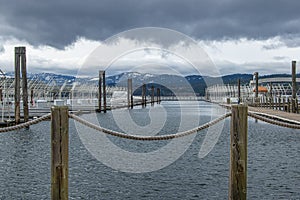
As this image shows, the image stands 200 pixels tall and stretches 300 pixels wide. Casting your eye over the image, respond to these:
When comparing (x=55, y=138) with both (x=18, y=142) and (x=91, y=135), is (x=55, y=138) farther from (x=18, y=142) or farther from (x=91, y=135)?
(x=91, y=135)

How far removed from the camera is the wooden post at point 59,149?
5.70m

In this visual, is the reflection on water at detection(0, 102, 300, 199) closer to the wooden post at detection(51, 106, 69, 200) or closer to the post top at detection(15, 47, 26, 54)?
the wooden post at detection(51, 106, 69, 200)

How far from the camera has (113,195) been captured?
9281mm

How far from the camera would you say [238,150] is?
232 inches

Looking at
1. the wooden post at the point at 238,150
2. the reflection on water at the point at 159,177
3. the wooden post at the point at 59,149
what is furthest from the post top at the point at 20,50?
the wooden post at the point at 238,150

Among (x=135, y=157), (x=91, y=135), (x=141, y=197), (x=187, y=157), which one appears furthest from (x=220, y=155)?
(x=91, y=135)

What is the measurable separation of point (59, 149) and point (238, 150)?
2744 mm

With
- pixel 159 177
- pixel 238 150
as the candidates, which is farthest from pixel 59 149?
pixel 159 177

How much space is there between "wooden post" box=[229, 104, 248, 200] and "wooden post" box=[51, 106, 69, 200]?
2571 millimetres

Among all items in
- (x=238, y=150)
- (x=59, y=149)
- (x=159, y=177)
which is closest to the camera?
(x=59, y=149)

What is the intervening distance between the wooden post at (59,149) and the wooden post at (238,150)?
101 inches

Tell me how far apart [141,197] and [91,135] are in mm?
14185

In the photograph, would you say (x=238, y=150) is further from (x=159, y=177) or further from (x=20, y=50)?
(x=20, y=50)

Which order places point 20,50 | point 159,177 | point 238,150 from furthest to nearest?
point 20,50 < point 159,177 < point 238,150
